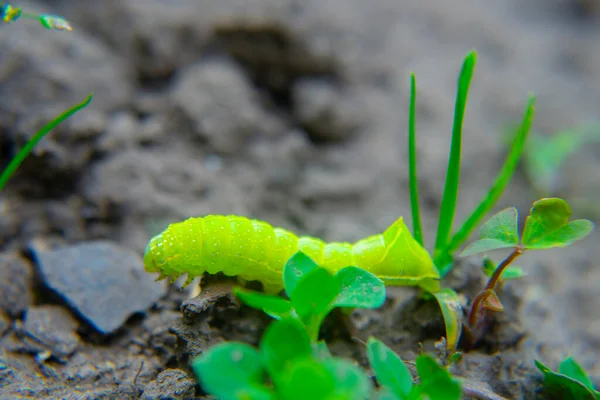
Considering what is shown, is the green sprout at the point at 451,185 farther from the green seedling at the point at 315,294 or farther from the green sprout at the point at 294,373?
the green sprout at the point at 294,373

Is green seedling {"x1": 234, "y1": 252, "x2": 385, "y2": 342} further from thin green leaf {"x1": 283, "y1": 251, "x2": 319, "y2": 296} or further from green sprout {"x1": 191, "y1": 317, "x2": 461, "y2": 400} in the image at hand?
green sprout {"x1": 191, "y1": 317, "x2": 461, "y2": 400}

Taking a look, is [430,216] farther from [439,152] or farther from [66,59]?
[66,59]

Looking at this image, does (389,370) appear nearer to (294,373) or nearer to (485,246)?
(294,373)

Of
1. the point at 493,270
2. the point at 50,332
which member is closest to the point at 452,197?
the point at 493,270

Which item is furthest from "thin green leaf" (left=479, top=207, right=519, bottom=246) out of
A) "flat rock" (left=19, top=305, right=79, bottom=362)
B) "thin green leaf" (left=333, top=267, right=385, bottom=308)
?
"flat rock" (left=19, top=305, right=79, bottom=362)

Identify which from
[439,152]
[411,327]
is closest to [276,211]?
[411,327]
